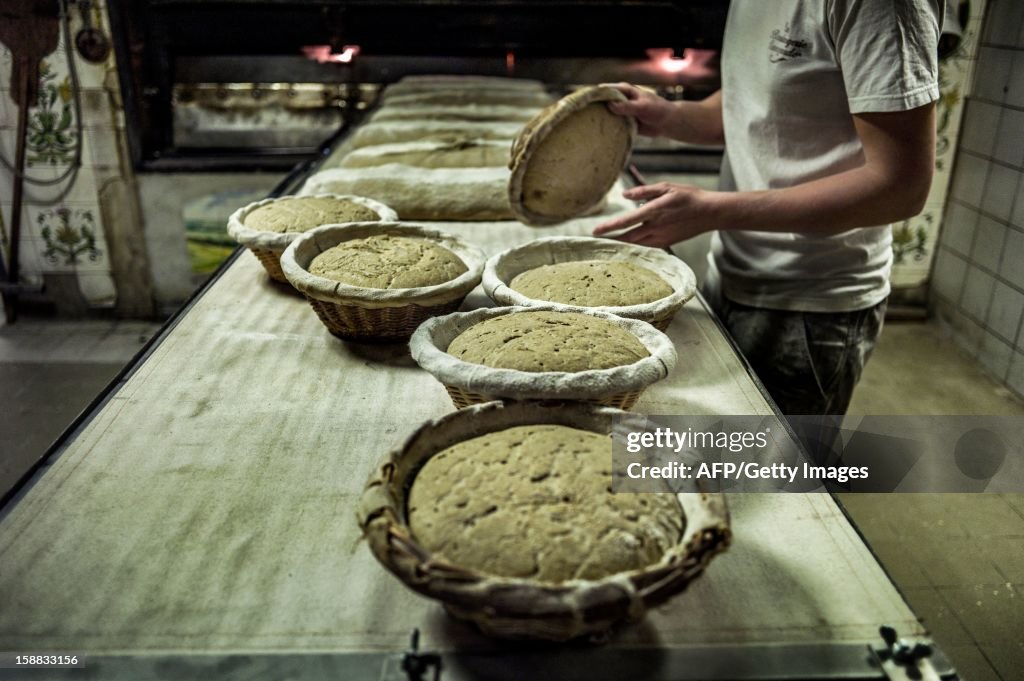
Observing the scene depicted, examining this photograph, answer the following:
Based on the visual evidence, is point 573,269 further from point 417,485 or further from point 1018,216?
point 1018,216

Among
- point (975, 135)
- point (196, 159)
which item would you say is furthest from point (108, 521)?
point (975, 135)

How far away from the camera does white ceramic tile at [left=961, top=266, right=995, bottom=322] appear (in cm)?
391

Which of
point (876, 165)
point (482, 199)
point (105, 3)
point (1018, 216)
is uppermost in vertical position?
point (105, 3)

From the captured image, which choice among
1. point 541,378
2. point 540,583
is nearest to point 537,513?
point 540,583

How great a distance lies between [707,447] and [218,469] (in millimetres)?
811

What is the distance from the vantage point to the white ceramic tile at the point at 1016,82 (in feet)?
12.0

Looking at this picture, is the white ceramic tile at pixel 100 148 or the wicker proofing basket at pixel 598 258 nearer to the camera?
the wicker proofing basket at pixel 598 258

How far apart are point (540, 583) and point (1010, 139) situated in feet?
12.9

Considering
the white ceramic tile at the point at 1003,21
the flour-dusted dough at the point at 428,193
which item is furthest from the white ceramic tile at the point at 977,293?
the flour-dusted dough at the point at 428,193

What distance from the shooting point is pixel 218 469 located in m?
1.30

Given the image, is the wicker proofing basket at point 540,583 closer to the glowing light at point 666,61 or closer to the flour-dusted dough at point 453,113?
the flour-dusted dough at point 453,113

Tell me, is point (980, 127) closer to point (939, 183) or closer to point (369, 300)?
point (939, 183)

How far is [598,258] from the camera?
75.0 inches

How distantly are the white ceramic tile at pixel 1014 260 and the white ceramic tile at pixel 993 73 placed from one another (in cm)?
70
